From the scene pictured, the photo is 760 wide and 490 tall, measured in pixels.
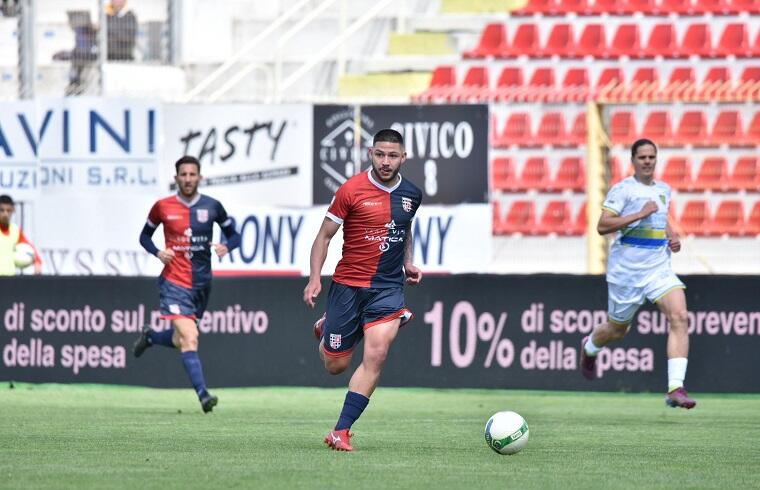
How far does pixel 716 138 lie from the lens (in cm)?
2080

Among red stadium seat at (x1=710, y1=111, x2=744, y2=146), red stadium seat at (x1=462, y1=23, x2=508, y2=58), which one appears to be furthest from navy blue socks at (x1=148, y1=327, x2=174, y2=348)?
red stadium seat at (x1=462, y1=23, x2=508, y2=58)

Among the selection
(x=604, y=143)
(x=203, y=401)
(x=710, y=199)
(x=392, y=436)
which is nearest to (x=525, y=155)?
(x=710, y=199)

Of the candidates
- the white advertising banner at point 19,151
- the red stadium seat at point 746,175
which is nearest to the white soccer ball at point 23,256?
the white advertising banner at point 19,151

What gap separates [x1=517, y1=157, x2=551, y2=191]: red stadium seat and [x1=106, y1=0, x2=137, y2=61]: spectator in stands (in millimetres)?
5947

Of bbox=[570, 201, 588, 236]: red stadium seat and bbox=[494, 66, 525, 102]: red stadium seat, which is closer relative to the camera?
bbox=[570, 201, 588, 236]: red stadium seat

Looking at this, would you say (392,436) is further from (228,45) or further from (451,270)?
(228,45)

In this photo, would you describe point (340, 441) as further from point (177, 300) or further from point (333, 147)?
point (333, 147)

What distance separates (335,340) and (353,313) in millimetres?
210

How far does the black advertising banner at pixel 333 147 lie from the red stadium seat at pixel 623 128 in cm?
456

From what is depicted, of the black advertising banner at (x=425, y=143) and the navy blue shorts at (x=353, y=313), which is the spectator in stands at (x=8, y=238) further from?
the navy blue shorts at (x=353, y=313)

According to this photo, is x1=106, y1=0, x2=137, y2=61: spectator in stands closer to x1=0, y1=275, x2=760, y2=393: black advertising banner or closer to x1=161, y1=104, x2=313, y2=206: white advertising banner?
x1=161, y1=104, x2=313, y2=206: white advertising banner

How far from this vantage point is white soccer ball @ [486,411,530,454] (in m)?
8.77

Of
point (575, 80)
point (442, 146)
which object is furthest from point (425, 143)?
point (575, 80)

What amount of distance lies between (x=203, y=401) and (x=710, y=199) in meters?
10.6
